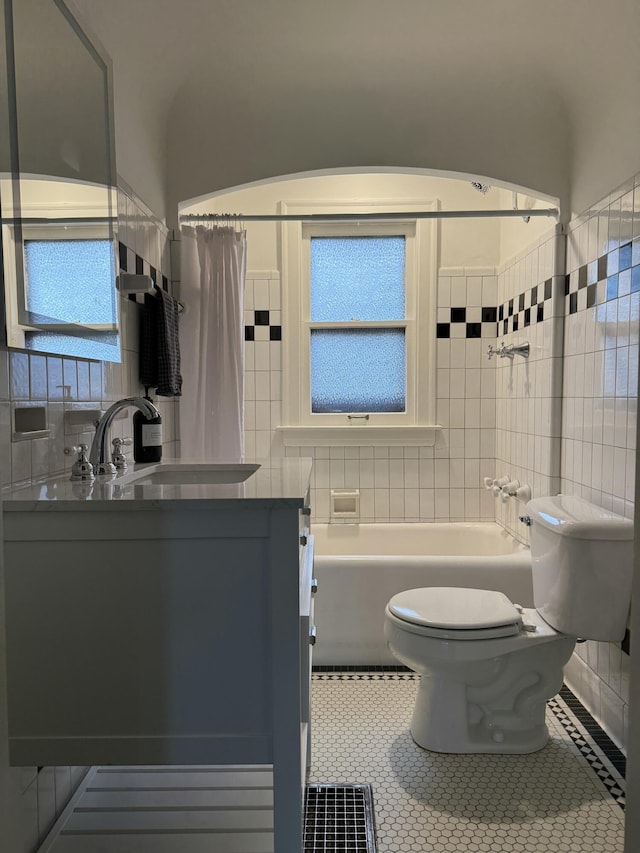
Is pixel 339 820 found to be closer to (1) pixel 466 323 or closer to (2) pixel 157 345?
(2) pixel 157 345

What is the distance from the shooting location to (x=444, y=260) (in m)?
3.59

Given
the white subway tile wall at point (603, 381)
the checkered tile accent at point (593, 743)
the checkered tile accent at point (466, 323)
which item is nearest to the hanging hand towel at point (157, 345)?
the white subway tile wall at point (603, 381)

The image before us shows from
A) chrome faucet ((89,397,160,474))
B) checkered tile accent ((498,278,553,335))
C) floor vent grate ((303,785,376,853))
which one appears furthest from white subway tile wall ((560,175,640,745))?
chrome faucet ((89,397,160,474))

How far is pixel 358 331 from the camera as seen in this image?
367cm

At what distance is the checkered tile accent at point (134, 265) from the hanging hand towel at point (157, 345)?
0.32 feet

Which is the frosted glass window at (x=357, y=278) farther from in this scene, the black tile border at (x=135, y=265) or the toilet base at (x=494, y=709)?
the toilet base at (x=494, y=709)

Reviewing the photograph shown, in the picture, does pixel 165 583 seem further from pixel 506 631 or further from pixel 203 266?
pixel 203 266

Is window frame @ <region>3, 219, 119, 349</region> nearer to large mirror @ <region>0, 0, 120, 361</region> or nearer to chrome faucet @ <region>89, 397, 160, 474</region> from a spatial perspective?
large mirror @ <region>0, 0, 120, 361</region>

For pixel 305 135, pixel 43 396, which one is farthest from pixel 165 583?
pixel 305 135

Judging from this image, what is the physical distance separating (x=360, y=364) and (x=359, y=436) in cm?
44

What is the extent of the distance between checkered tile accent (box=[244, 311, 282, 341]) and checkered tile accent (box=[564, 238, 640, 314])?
1636 millimetres

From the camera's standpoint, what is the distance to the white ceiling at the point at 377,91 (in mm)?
2184

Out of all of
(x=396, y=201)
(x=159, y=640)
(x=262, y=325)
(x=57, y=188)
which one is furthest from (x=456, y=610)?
(x=396, y=201)

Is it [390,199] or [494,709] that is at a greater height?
[390,199]
